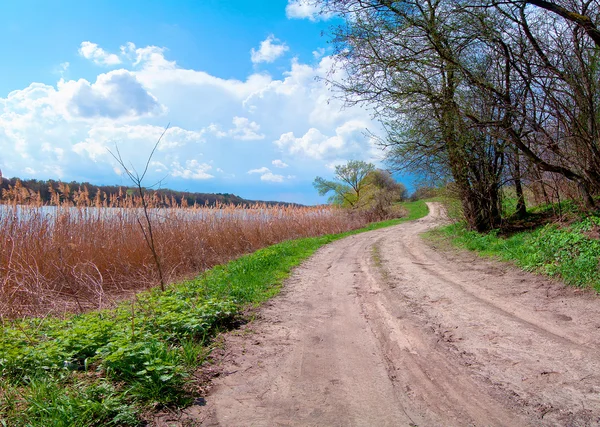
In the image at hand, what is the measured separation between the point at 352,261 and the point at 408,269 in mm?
2076

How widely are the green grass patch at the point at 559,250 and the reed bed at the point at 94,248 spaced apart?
289 inches

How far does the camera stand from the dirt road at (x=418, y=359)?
9.09 ft

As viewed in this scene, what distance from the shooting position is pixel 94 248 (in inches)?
350

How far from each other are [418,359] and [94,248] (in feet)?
26.7

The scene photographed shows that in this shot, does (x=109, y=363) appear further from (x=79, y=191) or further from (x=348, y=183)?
(x=348, y=183)

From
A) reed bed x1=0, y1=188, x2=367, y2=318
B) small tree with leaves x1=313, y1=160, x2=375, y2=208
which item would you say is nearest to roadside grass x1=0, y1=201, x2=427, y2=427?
Result: reed bed x1=0, y1=188, x2=367, y2=318

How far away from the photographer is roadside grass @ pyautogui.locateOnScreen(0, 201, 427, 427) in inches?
103

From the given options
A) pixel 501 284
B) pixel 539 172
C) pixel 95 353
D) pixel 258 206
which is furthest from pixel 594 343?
pixel 258 206

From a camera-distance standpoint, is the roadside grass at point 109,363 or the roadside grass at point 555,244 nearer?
the roadside grass at point 109,363

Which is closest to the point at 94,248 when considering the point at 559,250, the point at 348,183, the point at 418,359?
the point at 418,359

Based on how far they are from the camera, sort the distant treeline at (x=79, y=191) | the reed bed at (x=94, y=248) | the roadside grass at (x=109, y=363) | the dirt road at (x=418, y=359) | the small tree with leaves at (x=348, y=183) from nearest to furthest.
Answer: the roadside grass at (x=109, y=363) < the dirt road at (x=418, y=359) < the reed bed at (x=94, y=248) < the distant treeline at (x=79, y=191) < the small tree with leaves at (x=348, y=183)

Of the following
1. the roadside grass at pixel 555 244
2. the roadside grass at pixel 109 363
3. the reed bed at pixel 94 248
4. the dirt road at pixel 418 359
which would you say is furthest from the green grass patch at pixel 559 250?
the reed bed at pixel 94 248

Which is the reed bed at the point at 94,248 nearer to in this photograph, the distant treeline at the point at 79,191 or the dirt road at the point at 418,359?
the distant treeline at the point at 79,191

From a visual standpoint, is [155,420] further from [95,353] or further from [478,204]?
[478,204]
